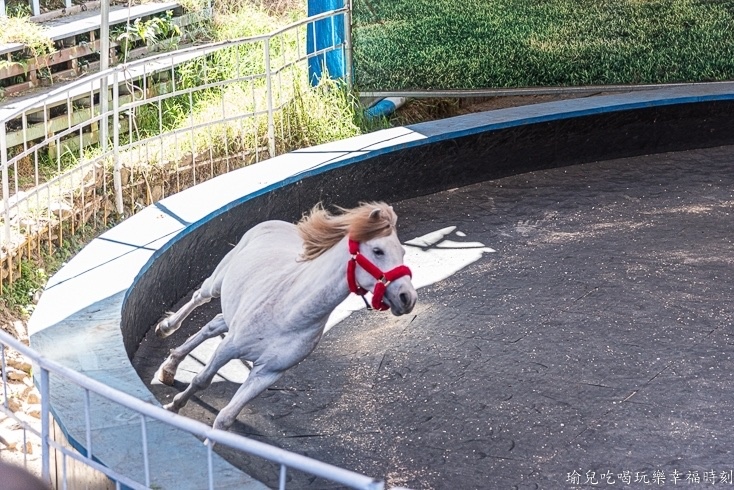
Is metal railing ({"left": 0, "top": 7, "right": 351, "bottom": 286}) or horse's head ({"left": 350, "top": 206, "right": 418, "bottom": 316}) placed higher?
horse's head ({"left": 350, "top": 206, "right": 418, "bottom": 316})

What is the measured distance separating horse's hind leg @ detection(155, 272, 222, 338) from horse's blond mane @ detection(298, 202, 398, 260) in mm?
735

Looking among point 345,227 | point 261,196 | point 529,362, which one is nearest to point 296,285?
point 345,227

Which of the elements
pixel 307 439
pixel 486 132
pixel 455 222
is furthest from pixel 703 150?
pixel 307 439

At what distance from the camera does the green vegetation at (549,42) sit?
30.9ft

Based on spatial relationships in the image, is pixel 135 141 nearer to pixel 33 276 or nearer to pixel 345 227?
pixel 33 276

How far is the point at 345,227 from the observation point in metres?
4.02

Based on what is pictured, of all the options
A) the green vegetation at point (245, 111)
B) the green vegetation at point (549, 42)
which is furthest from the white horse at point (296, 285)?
the green vegetation at point (549, 42)

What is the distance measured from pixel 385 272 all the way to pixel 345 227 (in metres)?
0.27

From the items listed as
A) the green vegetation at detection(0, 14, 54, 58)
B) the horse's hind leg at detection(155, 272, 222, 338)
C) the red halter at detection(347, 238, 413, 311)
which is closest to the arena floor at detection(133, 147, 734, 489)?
the horse's hind leg at detection(155, 272, 222, 338)

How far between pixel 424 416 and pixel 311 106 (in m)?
4.04

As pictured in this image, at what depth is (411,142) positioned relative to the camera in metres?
7.42

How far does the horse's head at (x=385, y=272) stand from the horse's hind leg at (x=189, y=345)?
44.0 inches

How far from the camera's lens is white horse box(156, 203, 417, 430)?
3863mm

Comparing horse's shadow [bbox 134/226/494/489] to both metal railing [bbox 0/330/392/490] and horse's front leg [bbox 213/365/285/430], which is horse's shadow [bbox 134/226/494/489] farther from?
metal railing [bbox 0/330/392/490]
